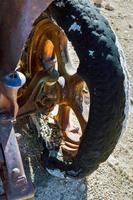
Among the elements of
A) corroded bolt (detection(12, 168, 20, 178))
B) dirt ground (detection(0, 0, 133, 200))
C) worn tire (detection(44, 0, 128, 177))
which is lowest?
dirt ground (detection(0, 0, 133, 200))

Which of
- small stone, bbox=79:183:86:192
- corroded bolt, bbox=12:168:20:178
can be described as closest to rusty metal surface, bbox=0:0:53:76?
corroded bolt, bbox=12:168:20:178

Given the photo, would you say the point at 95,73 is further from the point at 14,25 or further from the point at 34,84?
the point at 34,84

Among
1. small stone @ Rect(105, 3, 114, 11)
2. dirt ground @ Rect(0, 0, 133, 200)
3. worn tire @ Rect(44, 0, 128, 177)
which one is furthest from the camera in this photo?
small stone @ Rect(105, 3, 114, 11)

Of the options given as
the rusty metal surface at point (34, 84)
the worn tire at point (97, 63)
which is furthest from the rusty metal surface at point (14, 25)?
the worn tire at point (97, 63)

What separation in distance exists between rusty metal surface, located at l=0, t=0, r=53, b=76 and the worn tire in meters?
0.24

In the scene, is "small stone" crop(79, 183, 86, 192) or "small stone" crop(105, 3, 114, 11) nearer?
"small stone" crop(79, 183, 86, 192)

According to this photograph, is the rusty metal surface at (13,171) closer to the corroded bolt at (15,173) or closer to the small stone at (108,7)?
the corroded bolt at (15,173)

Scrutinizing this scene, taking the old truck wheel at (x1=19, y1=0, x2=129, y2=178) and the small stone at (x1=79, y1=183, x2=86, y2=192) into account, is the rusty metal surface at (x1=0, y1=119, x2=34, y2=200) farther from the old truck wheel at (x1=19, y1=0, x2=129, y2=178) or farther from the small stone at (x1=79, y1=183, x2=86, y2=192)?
the small stone at (x1=79, y1=183, x2=86, y2=192)

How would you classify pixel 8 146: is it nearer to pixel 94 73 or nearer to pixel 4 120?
pixel 4 120

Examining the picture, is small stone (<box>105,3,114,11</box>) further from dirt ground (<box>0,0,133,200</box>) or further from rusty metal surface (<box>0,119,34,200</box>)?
rusty metal surface (<box>0,119,34,200</box>)

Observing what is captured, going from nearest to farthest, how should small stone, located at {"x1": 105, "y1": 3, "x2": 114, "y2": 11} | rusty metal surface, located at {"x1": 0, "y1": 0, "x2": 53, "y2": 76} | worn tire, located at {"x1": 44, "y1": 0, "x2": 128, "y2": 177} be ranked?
1. rusty metal surface, located at {"x1": 0, "y1": 0, "x2": 53, "y2": 76}
2. worn tire, located at {"x1": 44, "y1": 0, "x2": 128, "y2": 177}
3. small stone, located at {"x1": 105, "y1": 3, "x2": 114, "y2": 11}

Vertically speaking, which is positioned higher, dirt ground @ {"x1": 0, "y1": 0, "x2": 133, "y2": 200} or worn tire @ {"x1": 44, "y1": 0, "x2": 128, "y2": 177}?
worn tire @ {"x1": 44, "y1": 0, "x2": 128, "y2": 177}

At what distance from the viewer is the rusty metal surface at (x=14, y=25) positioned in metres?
1.48

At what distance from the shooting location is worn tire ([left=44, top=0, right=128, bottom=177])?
171cm
